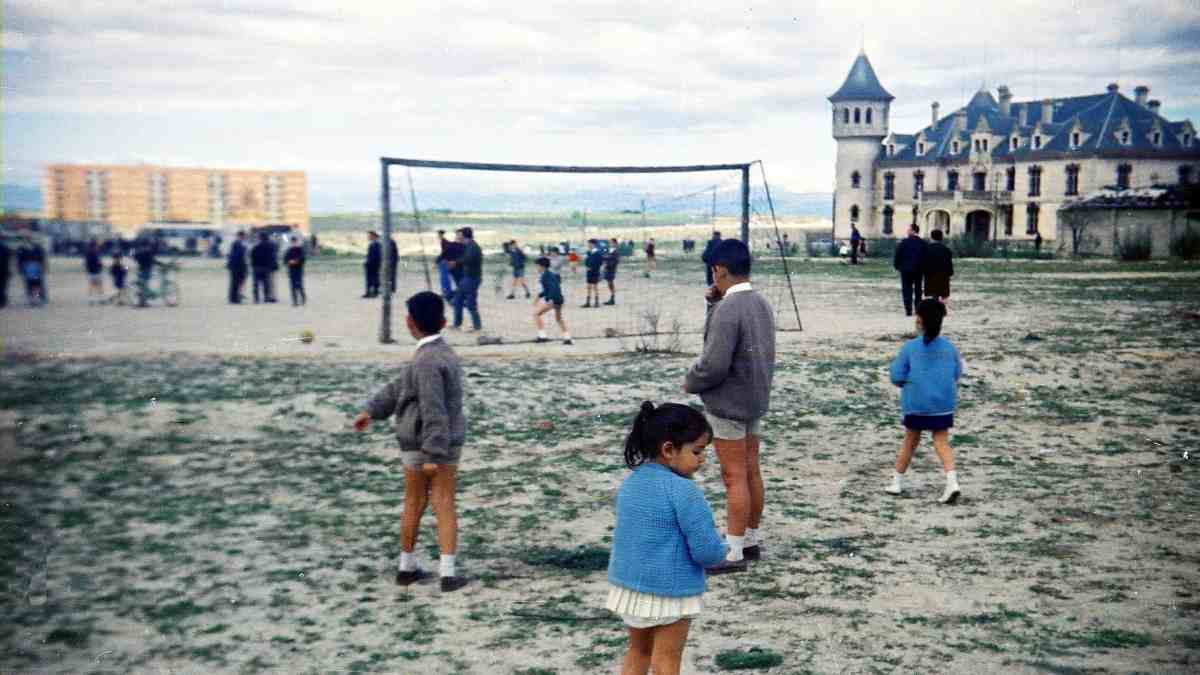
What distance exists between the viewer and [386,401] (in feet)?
16.5

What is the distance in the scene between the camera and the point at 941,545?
19.1 ft

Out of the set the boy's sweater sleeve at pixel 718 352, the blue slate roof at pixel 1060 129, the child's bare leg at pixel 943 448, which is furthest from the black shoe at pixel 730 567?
the blue slate roof at pixel 1060 129

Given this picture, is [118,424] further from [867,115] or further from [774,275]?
[867,115]

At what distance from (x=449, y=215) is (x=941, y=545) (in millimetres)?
9902

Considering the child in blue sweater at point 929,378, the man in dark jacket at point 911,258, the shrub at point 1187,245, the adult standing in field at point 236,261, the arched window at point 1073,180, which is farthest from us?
the arched window at point 1073,180

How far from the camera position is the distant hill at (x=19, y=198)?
229cm

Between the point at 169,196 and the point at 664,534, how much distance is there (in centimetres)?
229

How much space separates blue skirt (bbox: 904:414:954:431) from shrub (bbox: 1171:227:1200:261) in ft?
62.7

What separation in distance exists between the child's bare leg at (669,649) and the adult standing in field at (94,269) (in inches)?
89.1

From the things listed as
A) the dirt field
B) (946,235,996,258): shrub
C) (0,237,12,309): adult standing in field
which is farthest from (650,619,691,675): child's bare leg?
(946,235,996,258): shrub

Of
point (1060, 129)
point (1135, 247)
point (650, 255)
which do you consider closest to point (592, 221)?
point (650, 255)

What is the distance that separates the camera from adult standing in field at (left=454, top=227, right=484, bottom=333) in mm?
15422

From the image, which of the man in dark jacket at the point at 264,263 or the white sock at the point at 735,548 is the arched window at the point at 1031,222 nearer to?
the man in dark jacket at the point at 264,263

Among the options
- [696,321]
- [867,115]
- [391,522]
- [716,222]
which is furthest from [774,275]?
[867,115]
